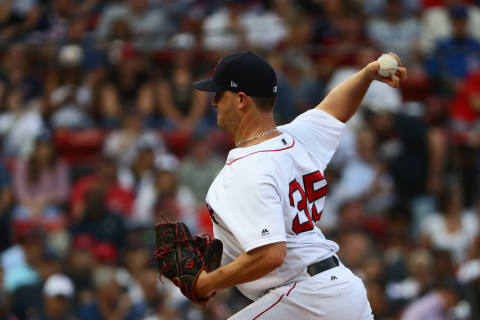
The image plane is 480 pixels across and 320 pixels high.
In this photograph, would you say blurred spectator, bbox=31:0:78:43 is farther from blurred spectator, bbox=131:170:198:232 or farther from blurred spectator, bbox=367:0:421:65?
blurred spectator, bbox=367:0:421:65

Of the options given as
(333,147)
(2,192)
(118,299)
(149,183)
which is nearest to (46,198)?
(2,192)

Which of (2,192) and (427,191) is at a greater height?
(2,192)

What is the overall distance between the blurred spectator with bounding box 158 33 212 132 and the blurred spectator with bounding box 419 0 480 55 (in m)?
2.86

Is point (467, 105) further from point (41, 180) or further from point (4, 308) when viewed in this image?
point (4, 308)

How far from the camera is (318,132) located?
4.13 metres

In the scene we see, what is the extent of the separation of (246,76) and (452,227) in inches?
211

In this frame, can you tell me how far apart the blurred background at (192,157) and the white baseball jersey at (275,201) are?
3.84m

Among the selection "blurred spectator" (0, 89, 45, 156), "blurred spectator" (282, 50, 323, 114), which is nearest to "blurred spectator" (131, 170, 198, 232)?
"blurred spectator" (0, 89, 45, 156)

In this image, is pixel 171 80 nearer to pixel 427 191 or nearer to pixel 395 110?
pixel 395 110

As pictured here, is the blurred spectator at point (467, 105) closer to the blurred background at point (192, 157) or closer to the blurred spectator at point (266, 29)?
the blurred background at point (192, 157)

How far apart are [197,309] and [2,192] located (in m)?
2.71

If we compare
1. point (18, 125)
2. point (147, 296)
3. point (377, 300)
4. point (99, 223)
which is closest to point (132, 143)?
point (99, 223)

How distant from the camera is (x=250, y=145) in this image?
3.80 meters

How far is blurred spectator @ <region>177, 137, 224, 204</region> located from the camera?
9.28m
